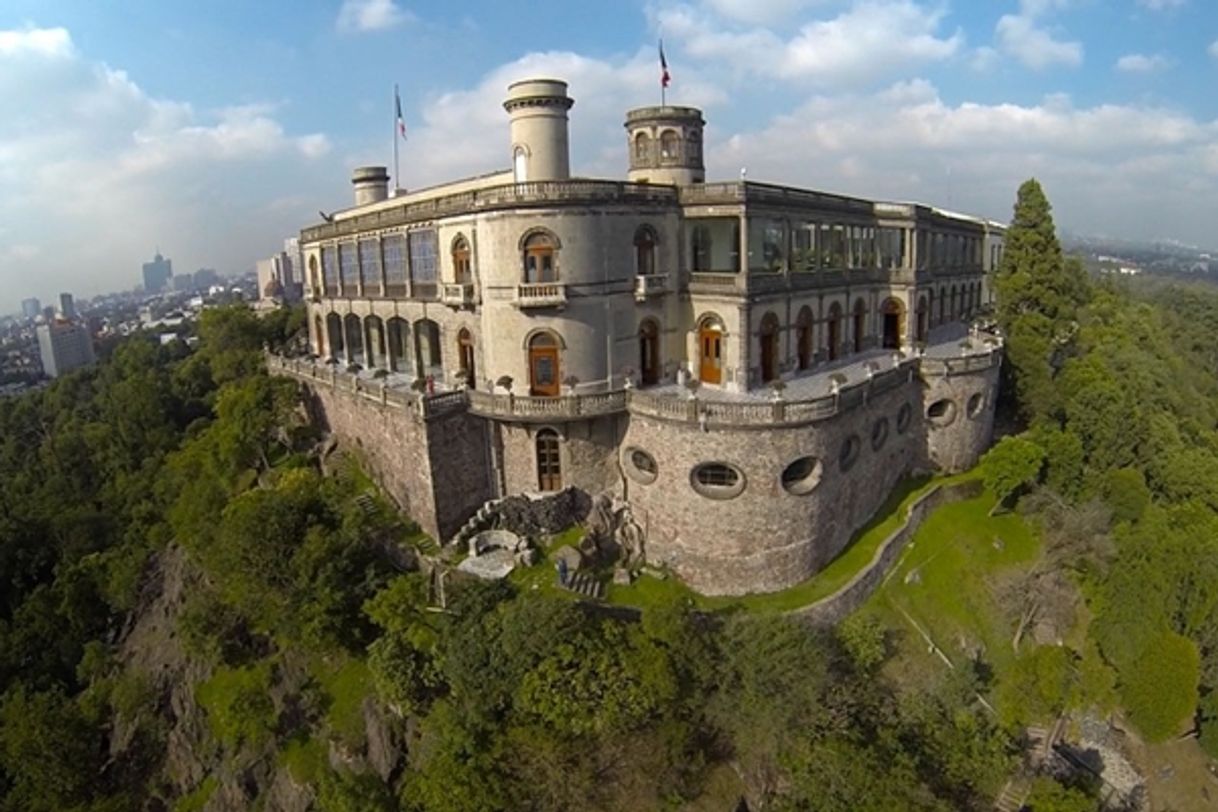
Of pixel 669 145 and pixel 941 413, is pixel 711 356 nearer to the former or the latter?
pixel 669 145

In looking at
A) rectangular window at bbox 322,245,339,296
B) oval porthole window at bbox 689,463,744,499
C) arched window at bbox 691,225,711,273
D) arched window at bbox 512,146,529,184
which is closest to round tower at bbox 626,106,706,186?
arched window at bbox 691,225,711,273

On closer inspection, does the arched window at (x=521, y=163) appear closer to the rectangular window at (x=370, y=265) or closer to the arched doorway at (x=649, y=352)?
the arched doorway at (x=649, y=352)

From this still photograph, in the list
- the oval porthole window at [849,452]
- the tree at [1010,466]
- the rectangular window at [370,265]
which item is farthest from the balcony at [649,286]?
the tree at [1010,466]

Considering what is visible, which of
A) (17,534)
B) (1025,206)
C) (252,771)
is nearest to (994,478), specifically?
(1025,206)

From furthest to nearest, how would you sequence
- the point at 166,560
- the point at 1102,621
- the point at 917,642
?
1. the point at 166,560
2. the point at 1102,621
3. the point at 917,642

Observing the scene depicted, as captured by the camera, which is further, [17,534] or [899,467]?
[17,534]

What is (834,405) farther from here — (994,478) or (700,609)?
(994,478)
